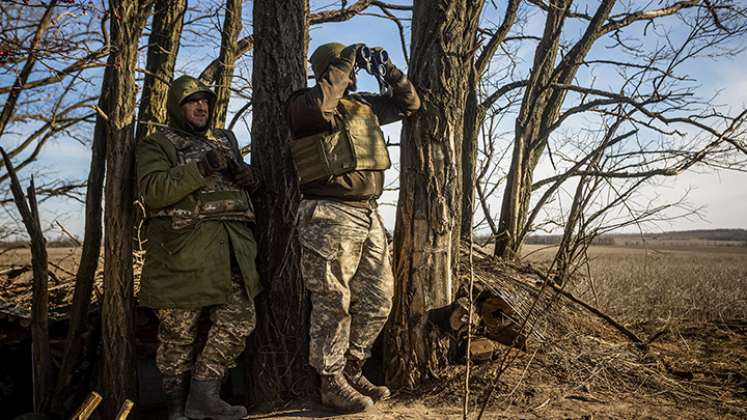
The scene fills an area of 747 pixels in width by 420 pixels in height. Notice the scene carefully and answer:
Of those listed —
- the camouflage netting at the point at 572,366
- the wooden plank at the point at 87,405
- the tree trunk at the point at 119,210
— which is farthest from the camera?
the tree trunk at the point at 119,210

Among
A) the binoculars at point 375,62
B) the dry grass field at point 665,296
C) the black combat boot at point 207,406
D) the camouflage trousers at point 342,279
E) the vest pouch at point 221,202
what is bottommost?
the black combat boot at point 207,406

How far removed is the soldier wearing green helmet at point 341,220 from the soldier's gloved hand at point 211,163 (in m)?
0.49

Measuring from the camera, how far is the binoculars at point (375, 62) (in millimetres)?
3389

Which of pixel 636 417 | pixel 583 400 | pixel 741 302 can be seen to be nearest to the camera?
pixel 636 417

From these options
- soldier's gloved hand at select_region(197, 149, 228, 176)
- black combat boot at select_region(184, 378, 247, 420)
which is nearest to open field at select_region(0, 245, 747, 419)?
black combat boot at select_region(184, 378, 247, 420)

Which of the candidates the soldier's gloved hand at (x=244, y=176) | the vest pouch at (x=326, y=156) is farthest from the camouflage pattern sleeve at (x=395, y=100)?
the soldier's gloved hand at (x=244, y=176)

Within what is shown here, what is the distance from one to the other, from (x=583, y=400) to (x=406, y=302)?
1.39 metres

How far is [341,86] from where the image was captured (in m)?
3.23

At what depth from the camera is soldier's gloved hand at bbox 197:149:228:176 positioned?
10.3 feet

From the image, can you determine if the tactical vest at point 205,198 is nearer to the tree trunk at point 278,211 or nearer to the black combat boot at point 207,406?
the tree trunk at point 278,211

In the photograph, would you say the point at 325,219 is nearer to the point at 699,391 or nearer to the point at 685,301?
the point at 699,391

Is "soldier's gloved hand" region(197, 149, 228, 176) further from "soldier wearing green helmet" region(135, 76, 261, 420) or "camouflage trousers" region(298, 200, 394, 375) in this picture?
"camouflage trousers" region(298, 200, 394, 375)

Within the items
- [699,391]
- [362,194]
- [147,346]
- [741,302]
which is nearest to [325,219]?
[362,194]

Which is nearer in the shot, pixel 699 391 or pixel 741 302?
pixel 699 391
